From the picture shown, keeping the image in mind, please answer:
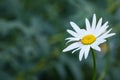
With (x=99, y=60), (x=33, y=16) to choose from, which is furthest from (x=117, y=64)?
(x=33, y=16)

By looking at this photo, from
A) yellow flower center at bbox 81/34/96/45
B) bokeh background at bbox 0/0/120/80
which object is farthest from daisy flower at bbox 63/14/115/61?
bokeh background at bbox 0/0/120/80

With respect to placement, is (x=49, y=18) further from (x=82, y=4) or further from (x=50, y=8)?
(x=82, y=4)

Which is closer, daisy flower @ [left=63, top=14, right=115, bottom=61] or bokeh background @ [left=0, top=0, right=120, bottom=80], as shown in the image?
daisy flower @ [left=63, top=14, right=115, bottom=61]

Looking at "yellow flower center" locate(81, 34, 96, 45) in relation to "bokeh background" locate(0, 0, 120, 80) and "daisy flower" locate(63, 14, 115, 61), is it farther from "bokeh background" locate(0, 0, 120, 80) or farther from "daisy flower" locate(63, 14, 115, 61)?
"bokeh background" locate(0, 0, 120, 80)

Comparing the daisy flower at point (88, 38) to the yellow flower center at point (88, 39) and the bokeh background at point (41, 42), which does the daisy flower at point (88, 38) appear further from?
the bokeh background at point (41, 42)

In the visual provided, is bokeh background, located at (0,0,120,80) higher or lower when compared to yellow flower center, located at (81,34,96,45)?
higher

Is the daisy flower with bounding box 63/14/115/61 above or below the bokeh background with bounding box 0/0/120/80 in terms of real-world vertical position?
below
